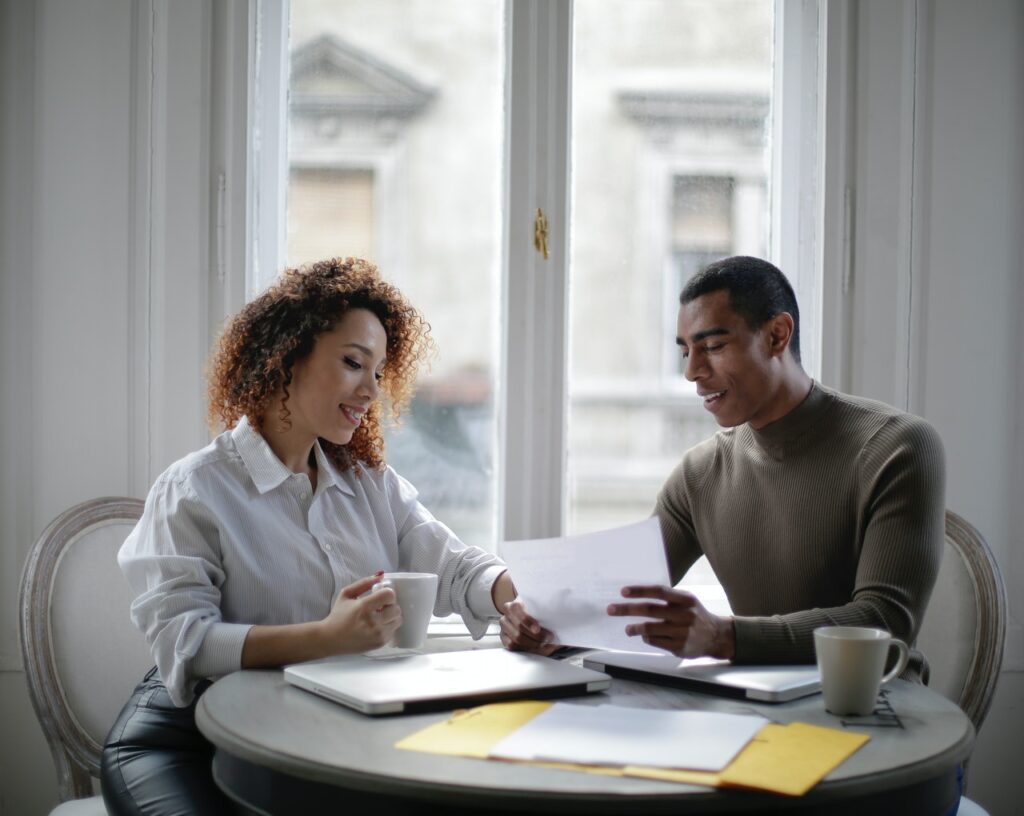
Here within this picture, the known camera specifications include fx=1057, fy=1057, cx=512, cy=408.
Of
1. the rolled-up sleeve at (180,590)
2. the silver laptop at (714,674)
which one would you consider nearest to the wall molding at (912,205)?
the silver laptop at (714,674)

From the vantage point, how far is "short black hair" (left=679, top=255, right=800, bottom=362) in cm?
188

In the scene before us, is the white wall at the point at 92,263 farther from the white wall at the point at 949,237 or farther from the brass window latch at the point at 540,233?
the white wall at the point at 949,237

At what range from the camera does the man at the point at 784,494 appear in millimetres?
1569

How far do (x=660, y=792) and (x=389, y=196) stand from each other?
1841 mm

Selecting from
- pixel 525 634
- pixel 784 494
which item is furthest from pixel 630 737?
pixel 784 494

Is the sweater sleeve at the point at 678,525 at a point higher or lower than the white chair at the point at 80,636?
higher

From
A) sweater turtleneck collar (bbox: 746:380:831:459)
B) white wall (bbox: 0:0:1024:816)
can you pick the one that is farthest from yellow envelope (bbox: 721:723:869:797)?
white wall (bbox: 0:0:1024:816)

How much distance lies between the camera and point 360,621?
4.75 feet

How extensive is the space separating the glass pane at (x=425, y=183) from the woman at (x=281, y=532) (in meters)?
0.42

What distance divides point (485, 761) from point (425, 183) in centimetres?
173

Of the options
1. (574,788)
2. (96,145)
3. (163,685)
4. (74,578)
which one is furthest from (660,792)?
(96,145)

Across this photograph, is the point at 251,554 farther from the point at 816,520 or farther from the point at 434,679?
the point at 816,520

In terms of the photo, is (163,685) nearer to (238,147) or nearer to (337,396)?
(337,396)

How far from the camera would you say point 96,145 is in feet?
7.63
